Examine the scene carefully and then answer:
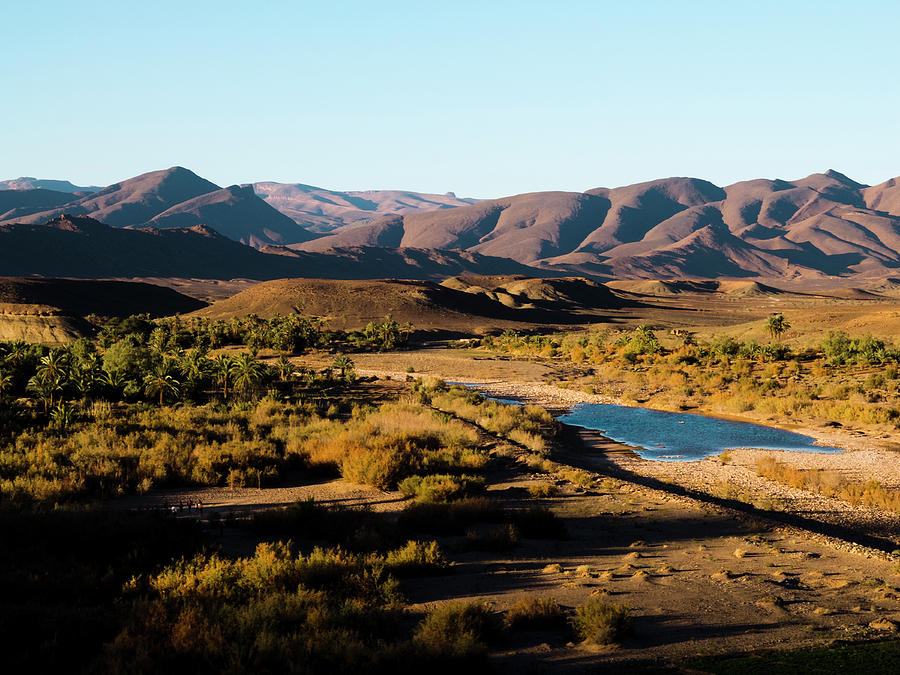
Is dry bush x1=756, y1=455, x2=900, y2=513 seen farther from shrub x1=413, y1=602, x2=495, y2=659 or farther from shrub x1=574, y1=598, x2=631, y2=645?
shrub x1=413, y1=602, x2=495, y2=659

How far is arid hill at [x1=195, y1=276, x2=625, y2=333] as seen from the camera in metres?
104

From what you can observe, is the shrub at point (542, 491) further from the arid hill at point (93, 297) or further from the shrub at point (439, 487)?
the arid hill at point (93, 297)

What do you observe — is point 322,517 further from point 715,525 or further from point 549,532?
point 715,525

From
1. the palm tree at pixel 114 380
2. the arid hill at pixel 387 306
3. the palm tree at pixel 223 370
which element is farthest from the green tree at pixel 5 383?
the arid hill at pixel 387 306

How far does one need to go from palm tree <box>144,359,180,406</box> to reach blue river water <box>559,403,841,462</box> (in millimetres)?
19338

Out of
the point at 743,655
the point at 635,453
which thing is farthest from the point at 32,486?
the point at 635,453

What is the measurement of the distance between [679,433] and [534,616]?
24.1 m

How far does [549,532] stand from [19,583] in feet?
31.9

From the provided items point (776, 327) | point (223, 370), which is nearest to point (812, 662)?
point (223, 370)

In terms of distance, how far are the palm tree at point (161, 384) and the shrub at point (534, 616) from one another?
27016 mm

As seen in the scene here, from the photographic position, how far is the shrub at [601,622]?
9.84 m

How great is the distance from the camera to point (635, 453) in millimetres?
28219

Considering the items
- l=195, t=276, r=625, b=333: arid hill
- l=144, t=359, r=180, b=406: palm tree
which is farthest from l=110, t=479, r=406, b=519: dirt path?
l=195, t=276, r=625, b=333: arid hill

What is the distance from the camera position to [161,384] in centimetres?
3450
